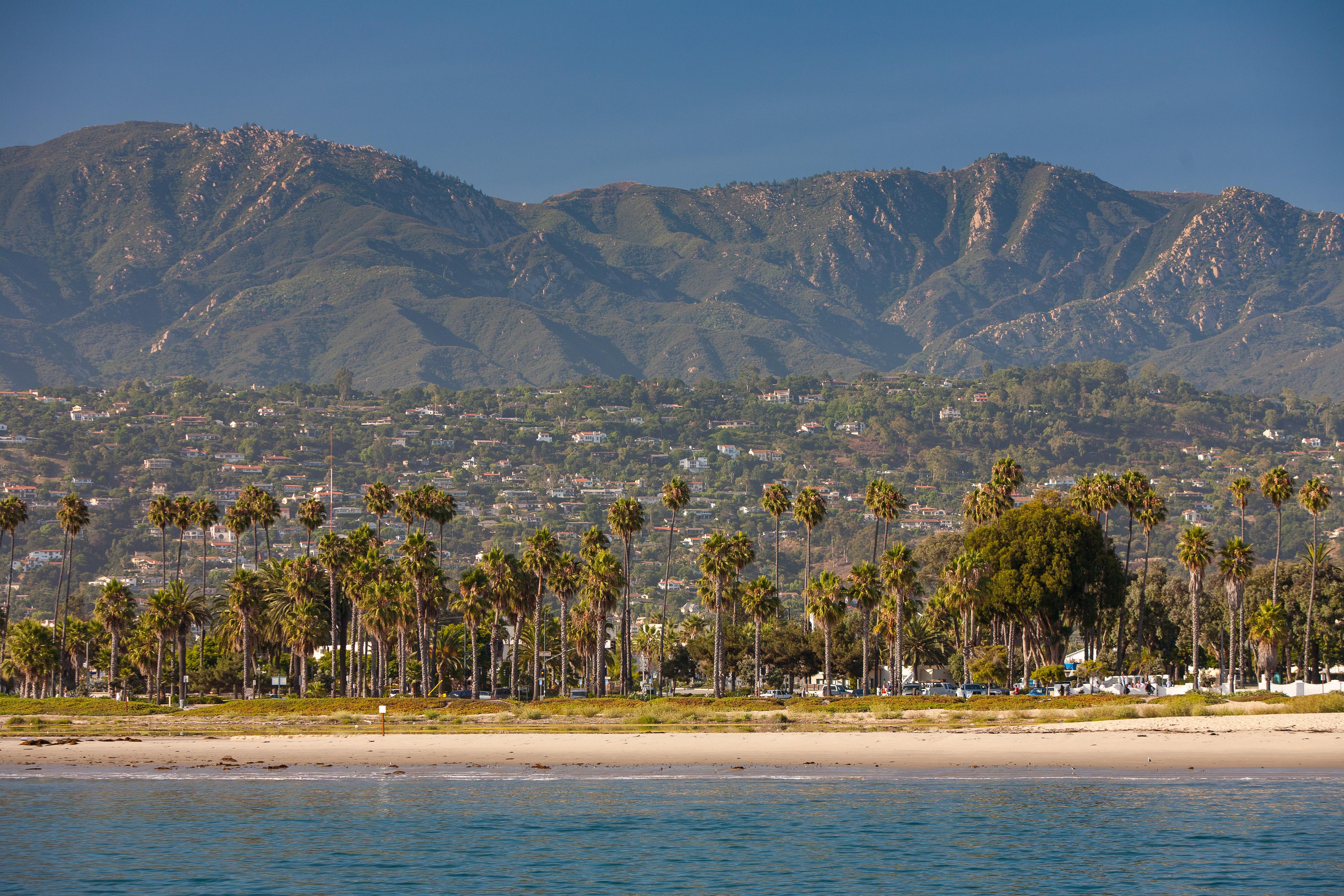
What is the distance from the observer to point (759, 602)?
99.8m

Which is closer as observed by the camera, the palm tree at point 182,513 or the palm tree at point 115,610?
the palm tree at point 115,610

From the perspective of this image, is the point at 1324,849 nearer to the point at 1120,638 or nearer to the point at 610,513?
the point at 1120,638

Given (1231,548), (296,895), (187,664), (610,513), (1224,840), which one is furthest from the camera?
(187,664)

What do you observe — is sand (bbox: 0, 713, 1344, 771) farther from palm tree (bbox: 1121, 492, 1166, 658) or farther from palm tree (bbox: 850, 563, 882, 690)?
palm tree (bbox: 1121, 492, 1166, 658)

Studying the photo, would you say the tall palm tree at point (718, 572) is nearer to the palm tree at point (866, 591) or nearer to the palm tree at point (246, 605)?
the palm tree at point (866, 591)

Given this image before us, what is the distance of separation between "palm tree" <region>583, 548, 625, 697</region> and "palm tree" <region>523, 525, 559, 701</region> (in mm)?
2853

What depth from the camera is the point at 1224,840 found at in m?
38.8

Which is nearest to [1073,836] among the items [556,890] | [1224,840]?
[1224,840]

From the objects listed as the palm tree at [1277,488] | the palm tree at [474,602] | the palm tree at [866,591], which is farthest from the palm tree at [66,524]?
the palm tree at [1277,488]

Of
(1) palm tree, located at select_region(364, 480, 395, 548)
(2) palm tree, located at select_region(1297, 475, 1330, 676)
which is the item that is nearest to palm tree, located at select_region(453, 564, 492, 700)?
(1) palm tree, located at select_region(364, 480, 395, 548)

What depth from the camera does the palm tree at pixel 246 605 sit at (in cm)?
9944

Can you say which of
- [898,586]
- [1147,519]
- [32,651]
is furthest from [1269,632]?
[32,651]

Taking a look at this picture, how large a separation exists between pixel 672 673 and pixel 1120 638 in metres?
46.8

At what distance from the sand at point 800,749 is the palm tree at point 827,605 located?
27.8m
